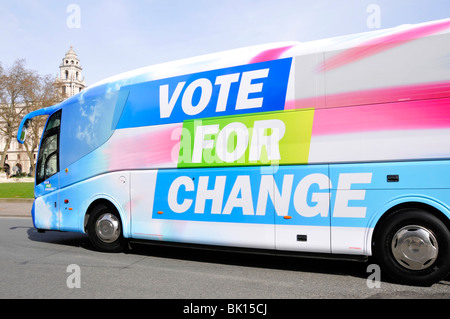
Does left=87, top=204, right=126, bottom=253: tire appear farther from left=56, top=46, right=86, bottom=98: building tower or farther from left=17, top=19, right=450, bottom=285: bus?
left=56, top=46, right=86, bottom=98: building tower

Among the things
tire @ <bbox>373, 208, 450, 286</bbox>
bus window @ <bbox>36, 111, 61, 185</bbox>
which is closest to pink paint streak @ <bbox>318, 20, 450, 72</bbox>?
tire @ <bbox>373, 208, 450, 286</bbox>

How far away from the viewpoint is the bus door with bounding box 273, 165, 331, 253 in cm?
509

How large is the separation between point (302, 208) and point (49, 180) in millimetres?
5685

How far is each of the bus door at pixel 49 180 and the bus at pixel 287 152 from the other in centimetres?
89

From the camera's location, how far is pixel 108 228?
23.5ft

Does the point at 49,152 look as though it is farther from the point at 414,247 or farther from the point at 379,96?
the point at 414,247

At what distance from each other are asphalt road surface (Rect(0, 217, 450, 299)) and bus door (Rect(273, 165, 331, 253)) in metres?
0.51

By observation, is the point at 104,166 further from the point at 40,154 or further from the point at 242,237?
the point at 242,237

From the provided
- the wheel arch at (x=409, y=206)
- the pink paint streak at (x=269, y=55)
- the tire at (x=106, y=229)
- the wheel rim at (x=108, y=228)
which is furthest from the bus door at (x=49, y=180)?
the wheel arch at (x=409, y=206)

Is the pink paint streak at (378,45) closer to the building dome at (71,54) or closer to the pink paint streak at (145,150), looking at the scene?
the pink paint streak at (145,150)

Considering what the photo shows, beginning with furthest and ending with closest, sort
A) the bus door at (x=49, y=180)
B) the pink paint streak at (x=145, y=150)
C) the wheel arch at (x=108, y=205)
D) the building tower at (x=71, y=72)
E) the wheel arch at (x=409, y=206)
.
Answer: the building tower at (x=71, y=72), the bus door at (x=49, y=180), the wheel arch at (x=108, y=205), the pink paint streak at (x=145, y=150), the wheel arch at (x=409, y=206)

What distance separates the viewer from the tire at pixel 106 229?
23.4 feet
